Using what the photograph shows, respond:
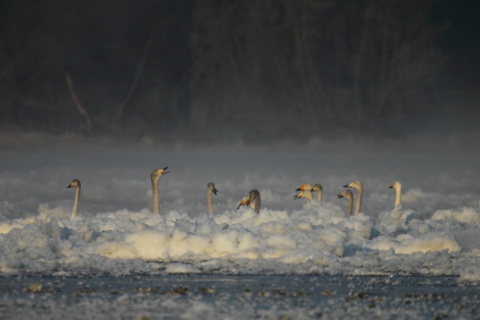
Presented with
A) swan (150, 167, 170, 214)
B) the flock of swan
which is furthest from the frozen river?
swan (150, 167, 170, 214)

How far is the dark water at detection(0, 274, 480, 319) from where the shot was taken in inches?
501

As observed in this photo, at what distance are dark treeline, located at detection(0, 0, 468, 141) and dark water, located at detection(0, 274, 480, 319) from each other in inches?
1103

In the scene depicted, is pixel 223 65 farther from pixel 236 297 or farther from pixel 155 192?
pixel 236 297

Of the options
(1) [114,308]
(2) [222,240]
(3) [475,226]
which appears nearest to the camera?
(1) [114,308]

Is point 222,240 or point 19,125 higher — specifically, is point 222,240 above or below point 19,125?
below

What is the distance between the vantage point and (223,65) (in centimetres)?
4606

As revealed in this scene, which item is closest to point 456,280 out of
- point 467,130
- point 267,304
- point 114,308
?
point 267,304

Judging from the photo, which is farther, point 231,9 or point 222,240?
point 231,9

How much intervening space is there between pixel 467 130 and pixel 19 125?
1439 centimetres

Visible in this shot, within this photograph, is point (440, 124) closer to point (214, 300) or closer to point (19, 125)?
point (19, 125)

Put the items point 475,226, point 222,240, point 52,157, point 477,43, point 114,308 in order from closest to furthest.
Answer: point 114,308 < point 222,240 < point 475,226 < point 52,157 < point 477,43

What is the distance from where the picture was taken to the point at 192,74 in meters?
45.7

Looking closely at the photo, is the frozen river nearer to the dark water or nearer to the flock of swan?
the dark water

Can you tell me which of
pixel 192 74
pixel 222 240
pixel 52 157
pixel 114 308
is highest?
pixel 192 74
